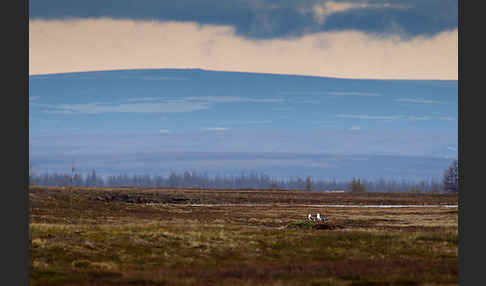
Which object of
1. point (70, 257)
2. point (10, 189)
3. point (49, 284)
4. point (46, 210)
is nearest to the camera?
point (49, 284)

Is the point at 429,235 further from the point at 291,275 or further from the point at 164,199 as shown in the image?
the point at 164,199

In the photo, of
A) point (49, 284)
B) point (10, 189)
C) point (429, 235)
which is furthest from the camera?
point (429, 235)

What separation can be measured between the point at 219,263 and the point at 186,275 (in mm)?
6738

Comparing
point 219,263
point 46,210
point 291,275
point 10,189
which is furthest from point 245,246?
point 46,210

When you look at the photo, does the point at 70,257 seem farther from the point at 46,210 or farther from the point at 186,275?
the point at 46,210

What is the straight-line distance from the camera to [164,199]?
6609 inches

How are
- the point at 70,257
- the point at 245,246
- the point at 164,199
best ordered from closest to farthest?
the point at 70,257, the point at 245,246, the point at 164,199

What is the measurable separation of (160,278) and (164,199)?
127 m

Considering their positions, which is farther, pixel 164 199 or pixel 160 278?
pixel 164 199

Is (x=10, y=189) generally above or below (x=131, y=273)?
above

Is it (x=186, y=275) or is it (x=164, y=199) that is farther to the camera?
(x=164, y=199)

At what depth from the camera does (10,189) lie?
53.9 m

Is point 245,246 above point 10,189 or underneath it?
underneath

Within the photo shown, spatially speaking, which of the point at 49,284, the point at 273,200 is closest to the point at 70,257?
the point at 49,284
